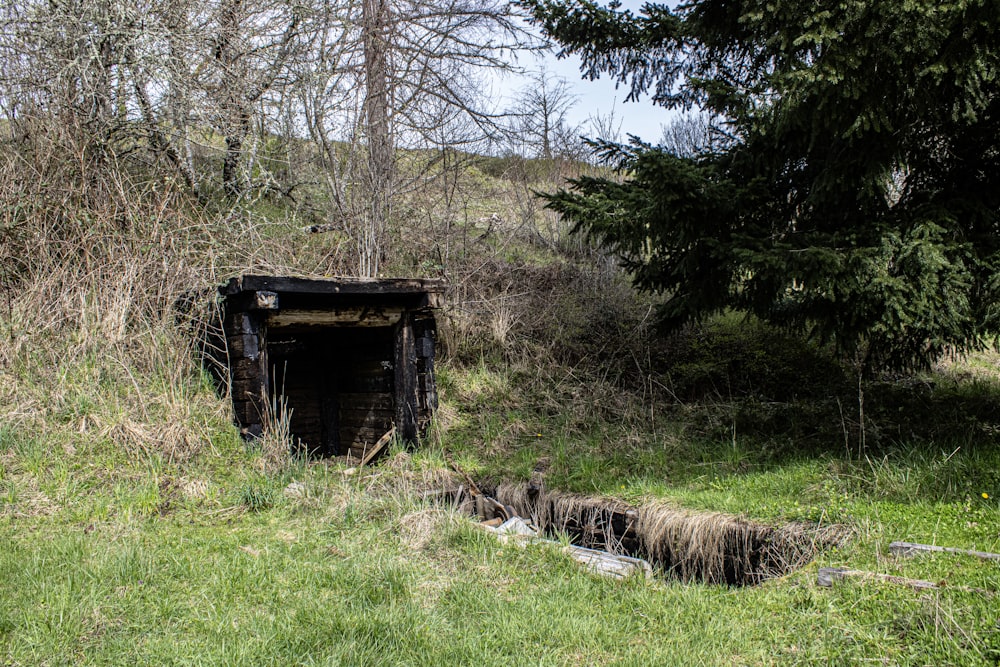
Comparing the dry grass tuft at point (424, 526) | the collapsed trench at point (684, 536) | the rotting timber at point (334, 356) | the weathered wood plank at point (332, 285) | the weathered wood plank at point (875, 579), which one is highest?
the weathered wood plank at point (332, 285)

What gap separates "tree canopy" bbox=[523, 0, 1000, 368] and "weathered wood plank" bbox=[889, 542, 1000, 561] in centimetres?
155

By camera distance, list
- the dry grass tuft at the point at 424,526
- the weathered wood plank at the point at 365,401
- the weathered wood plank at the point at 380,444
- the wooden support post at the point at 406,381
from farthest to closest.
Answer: the weathered wood plank at the point at 365,401 < the wooden support post at the point at 406,381 < the weathered wood plank at the point at 380,444 < the dry grass tuft at the point at 424,526

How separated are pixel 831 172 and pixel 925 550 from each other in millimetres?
2894

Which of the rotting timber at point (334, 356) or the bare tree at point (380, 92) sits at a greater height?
the bare tree at point (380, 92)

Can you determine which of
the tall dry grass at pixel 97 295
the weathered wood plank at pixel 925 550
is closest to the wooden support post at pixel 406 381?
the tall dry grass at pixel 97 295

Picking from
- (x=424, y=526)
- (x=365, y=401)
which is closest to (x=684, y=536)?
(x=424, y=526)

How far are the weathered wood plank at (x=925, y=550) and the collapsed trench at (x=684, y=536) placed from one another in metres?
0.41

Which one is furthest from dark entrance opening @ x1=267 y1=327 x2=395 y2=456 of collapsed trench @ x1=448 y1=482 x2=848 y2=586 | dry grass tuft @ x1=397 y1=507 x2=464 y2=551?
dry grass tuft @ x1=397 y1=507 x2=464 y2=551

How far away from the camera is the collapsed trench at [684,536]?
4.47 m

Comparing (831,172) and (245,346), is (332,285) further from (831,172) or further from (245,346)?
(831,172)

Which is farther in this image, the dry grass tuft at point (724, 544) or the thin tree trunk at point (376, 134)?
the thin tree trunk at point (376, 134)

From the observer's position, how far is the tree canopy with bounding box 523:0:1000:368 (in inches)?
171

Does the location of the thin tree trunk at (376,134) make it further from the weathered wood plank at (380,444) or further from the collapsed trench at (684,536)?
the collapsed trench at (684,536)

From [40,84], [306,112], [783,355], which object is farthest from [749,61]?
→ [40,84]
